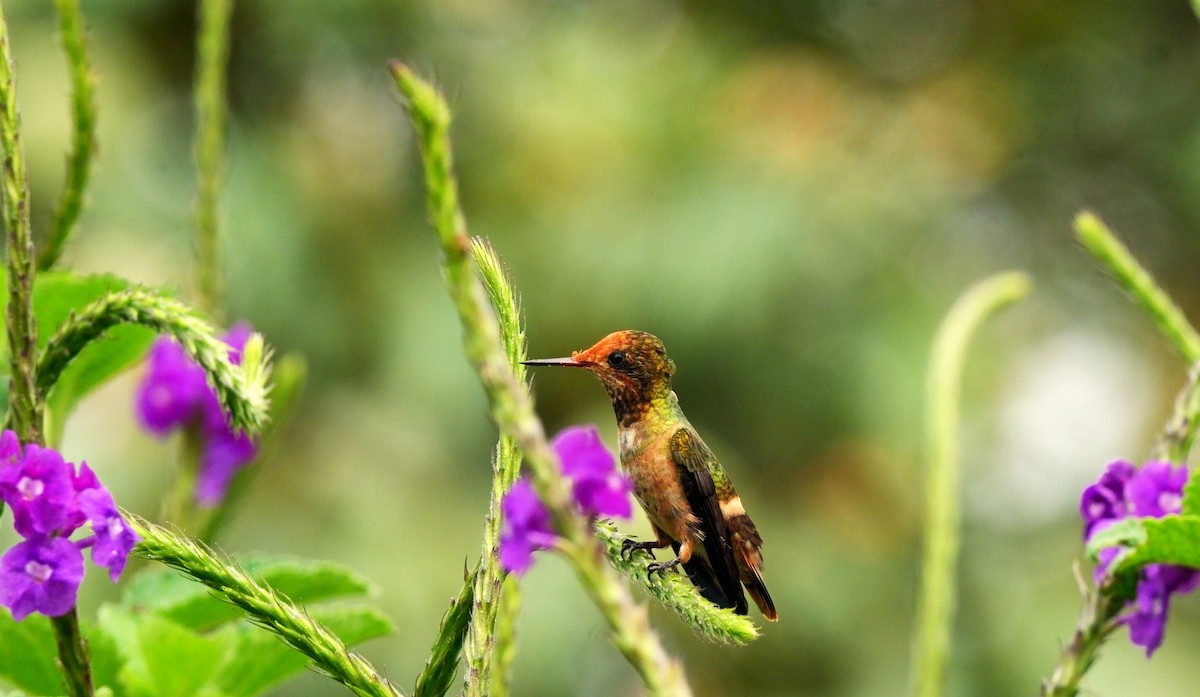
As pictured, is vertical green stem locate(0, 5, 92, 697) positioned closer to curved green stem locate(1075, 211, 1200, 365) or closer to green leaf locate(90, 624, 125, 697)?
green leaf locate(90, 624, 125, 697)

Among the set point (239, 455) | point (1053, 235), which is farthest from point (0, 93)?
point (1053, 235)

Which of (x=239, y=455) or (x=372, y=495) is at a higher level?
(x=372, y=495)

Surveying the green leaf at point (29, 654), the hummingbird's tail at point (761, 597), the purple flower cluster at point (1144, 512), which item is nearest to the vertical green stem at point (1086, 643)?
the purple flower cluster at point (1144, 512)

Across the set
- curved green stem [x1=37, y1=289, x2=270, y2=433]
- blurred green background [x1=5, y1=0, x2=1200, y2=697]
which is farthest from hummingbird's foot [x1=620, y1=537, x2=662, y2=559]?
blurred green background [x1=5, y1=0, x2=1200, y2=697]

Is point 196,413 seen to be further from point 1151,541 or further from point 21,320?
point 1151,541

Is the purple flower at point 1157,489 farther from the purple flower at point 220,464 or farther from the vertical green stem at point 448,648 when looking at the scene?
the purple flower at point 220,464

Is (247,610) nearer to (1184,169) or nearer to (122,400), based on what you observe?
(122,400)
